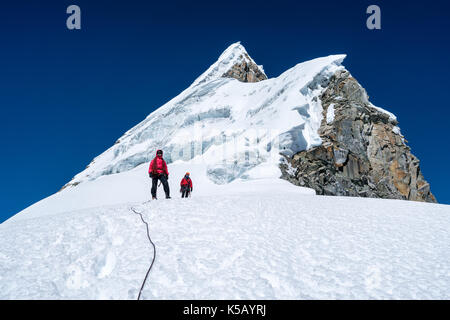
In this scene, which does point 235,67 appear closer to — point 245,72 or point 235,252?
point 245,72

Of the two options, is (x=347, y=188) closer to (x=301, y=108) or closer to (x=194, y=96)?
(x=301, y=108)

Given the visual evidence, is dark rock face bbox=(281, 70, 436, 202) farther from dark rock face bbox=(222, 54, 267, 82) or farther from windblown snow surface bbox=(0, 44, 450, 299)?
dark rock face bbox=(222, 54, 267, 82)

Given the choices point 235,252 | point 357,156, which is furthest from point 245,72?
point 235,252

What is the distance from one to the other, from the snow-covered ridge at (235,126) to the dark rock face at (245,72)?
11558 mm

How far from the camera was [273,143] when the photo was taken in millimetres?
18000

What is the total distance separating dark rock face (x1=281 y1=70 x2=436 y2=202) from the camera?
19.2 m

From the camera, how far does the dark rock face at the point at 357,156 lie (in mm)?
19237

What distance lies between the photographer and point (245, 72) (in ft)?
158

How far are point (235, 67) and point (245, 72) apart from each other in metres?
2.07

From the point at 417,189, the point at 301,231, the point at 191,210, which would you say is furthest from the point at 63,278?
the point at 417,189

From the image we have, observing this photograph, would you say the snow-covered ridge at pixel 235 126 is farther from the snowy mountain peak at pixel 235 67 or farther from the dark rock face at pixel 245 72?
the dark rock face at pixel 245 72

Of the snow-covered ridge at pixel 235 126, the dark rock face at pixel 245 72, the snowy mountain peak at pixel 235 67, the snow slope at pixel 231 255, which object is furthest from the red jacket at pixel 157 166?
the dark rock face at pixel 245 72

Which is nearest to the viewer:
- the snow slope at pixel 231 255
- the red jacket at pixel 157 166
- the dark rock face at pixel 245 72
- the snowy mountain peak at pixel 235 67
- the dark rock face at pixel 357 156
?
the snow slope at pixel 231 255

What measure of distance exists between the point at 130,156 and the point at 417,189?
2587 cm
